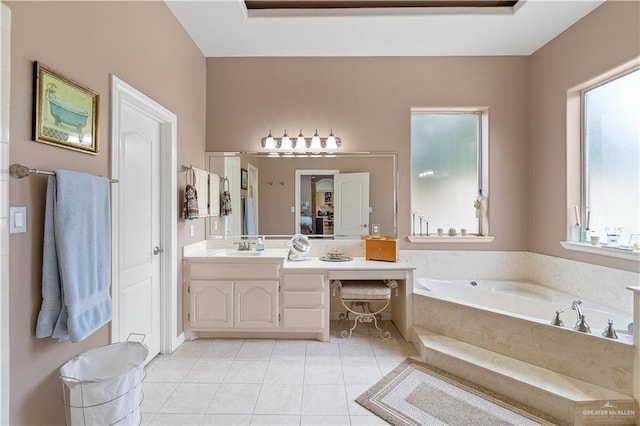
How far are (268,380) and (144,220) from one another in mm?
1523

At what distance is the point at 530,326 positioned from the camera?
2.08 metres

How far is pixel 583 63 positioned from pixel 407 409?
315 cm

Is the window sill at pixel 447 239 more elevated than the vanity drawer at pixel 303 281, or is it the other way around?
the window sill at pixel 447 239

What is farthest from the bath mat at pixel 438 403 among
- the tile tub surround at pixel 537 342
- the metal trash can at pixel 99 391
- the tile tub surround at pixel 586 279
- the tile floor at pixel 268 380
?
the metal trash can at pixel 99 391

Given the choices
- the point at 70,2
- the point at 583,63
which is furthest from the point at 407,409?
the point at 583,63

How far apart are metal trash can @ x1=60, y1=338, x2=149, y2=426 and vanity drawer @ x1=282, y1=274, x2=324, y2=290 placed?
1.27 meters

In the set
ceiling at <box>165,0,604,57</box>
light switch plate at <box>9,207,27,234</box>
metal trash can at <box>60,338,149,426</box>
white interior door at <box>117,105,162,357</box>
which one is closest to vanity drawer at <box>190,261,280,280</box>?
white interior door at <box>117,105,162,357</box>

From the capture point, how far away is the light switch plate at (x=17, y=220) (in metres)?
1.24

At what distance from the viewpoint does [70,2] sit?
1521 millimetres

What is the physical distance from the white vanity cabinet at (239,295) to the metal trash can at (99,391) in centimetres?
107

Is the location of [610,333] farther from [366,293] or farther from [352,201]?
[352,201]

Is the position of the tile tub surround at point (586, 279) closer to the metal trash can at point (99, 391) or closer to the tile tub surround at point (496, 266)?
the tile tub surround at point (496, 266)

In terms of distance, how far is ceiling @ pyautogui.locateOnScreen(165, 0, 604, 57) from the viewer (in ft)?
8.30

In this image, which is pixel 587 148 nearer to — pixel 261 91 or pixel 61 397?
pixel 261 91
